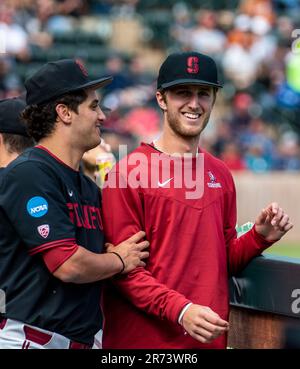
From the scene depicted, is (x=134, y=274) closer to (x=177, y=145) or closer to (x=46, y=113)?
(x=177, y=145)

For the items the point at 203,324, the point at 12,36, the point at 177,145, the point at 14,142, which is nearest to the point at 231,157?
the point at 12,36

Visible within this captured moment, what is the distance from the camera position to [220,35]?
18.4m

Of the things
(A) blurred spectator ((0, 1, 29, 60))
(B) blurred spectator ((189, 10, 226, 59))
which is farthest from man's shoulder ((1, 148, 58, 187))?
(B) blurred spectator ((189, 10, 226, 59))

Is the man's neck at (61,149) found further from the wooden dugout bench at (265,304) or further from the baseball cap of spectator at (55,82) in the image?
the wooden dugout bench at (265,304)

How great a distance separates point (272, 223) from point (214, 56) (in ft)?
47.0

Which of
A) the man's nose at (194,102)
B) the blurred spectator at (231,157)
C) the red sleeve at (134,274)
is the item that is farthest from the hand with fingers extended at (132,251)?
the blurred spectator at (231,157)

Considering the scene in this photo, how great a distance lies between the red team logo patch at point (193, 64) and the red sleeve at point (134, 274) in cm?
61

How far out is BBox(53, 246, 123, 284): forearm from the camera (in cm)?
354

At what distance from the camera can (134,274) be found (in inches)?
150

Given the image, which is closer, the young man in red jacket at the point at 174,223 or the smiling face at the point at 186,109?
the young man in red jacket at the point at 174,223

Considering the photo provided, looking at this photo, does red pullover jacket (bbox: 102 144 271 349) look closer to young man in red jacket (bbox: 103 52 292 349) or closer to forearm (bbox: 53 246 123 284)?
young man in red jacket (bbox: 103 52 292 349)

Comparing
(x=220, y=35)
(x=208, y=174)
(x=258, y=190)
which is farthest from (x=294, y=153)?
(x=208, y=174)

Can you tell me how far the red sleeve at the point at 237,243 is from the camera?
160 inches
